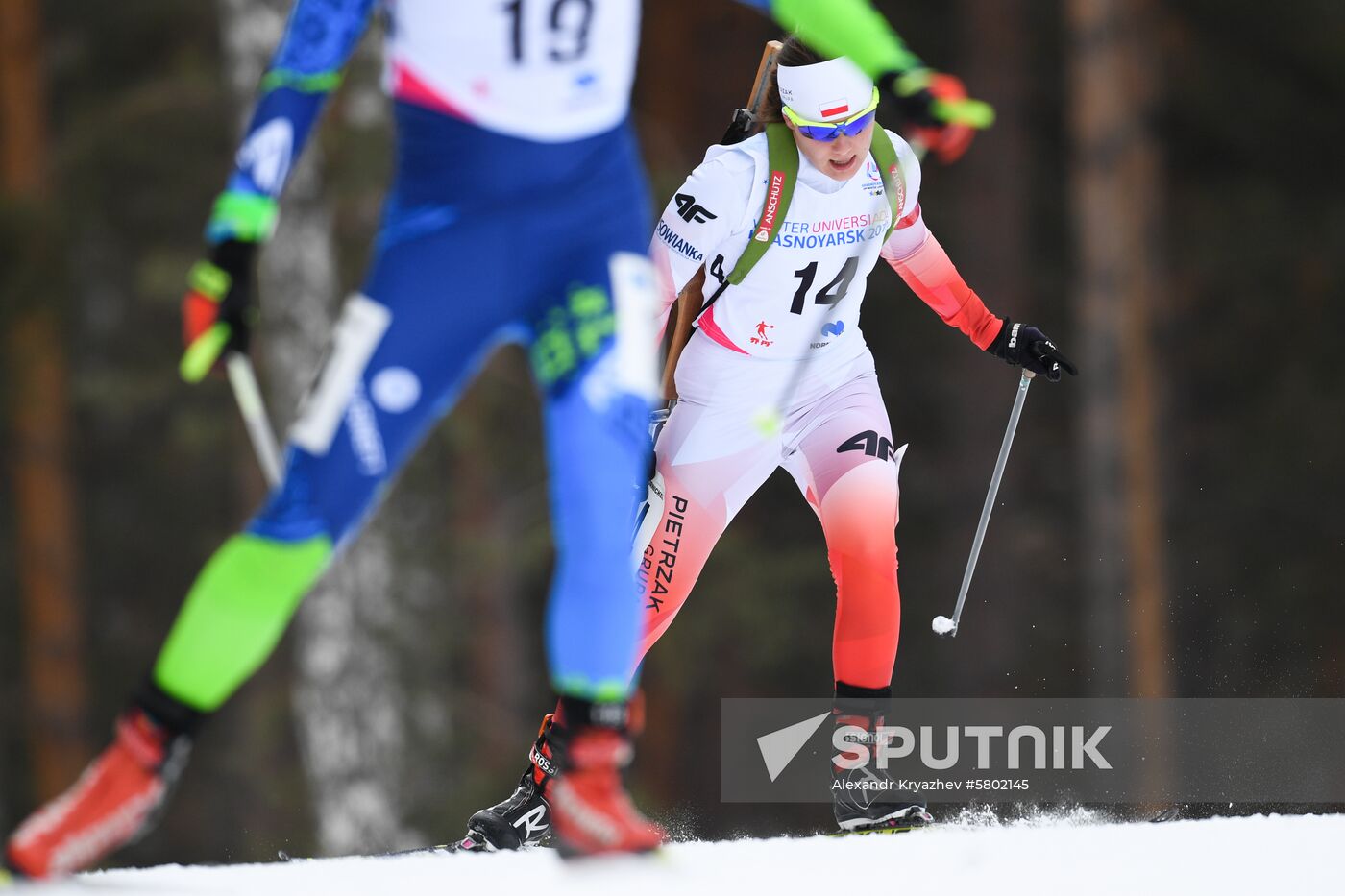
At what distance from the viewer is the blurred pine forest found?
12.0 meters

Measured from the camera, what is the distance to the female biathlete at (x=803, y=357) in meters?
4.42

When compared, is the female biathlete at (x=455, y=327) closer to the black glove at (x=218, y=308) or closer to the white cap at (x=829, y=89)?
the black glove at (x=218, y=308)

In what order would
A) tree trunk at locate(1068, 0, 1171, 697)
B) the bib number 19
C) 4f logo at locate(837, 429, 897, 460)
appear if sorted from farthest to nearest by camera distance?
tree trunk at locate(1068, 0, 1171, 697) → 4f logo at locate(837, 429, 897, 460) → the bib number 19

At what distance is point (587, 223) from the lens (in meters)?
3.28

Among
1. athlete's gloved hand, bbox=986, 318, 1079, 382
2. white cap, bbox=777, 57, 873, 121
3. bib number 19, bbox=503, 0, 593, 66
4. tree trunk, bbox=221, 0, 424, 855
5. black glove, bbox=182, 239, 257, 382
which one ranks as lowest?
tree trunk, bbox=221, 0, 424, 855

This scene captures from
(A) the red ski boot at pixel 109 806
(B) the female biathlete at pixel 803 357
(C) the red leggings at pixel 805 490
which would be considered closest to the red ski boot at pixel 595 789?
(A) the red ski boot at pixel 109 806

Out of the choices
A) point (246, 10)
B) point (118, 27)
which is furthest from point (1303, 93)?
point (118, 27)

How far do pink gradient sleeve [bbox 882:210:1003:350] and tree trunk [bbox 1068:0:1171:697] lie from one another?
6956 millimetres

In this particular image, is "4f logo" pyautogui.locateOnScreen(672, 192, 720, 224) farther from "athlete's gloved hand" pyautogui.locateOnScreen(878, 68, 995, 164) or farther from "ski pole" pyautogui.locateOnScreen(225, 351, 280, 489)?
"ski pole" pyautogui.locateOnScreen(225, 351, 280, 489)

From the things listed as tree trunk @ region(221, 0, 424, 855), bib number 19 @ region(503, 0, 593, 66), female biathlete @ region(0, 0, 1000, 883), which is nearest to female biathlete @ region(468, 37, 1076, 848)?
female biathlete @ region(0, 0, 1000, 883)

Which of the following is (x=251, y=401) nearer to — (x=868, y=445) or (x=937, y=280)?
(x=868, y=445)

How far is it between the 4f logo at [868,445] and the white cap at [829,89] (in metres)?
0.88

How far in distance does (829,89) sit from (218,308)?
1785 millimetres

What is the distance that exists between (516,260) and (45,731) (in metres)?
13.5
